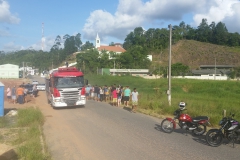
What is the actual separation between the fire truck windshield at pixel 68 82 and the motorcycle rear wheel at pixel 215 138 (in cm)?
1154

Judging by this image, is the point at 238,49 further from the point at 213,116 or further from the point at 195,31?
the point at 213,116

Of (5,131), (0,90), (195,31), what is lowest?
(5,131)

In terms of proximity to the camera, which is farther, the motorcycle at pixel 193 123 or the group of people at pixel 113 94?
the group of people at pixel 113 94

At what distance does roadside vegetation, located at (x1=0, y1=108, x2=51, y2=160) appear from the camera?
26.8 ft

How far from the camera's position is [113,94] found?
20.9 m

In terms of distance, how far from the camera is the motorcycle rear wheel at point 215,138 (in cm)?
938

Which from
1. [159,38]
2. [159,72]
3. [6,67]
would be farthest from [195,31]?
[6,67]

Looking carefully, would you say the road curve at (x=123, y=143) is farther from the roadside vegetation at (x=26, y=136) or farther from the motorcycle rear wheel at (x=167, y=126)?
the roadside vegetation at (x=26, y=136)

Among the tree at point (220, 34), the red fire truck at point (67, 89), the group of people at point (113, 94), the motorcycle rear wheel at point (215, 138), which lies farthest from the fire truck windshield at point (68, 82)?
the tree at point (220, 34)

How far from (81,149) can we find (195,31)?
123 m

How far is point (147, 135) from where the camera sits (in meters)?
10.9

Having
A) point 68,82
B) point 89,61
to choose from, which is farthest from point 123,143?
point 89,61

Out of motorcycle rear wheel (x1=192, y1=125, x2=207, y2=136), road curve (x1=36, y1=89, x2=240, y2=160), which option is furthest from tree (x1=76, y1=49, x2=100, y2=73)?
motorcycle rear wheel (x1=192, y1=125, x2=207, y2=136)

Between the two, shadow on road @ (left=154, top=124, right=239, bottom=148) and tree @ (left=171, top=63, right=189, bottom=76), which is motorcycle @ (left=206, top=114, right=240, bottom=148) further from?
tree @ (left=171, top=63, right=189, bottom=76)
